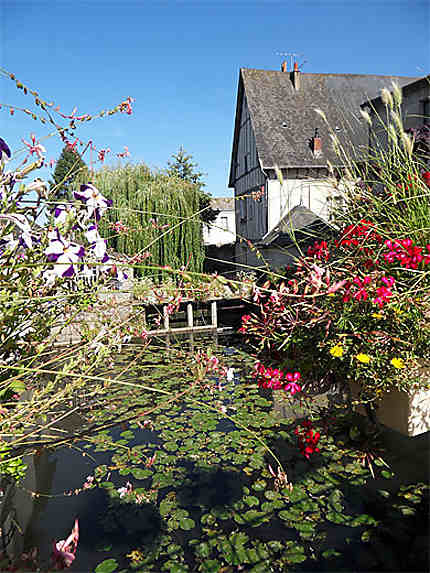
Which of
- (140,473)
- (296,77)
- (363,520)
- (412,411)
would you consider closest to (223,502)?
(140,473)

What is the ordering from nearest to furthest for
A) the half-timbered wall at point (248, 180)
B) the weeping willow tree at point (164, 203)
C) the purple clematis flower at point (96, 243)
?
the purple clematis flower at point (96, 243)
the weeping willow tree at point (164, 203)
the half-timbered wall at point (248, 180)

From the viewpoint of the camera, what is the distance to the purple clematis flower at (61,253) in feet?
2.26

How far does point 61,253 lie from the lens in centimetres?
70

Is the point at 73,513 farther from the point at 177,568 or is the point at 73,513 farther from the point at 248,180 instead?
the point at 248,180

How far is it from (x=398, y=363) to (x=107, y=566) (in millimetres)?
1831

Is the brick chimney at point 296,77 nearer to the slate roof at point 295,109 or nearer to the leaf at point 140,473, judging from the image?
the slate roof at point 295,109

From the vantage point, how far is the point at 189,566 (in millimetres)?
1926

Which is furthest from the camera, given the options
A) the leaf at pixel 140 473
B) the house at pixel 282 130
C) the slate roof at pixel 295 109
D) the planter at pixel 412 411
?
the slate roof at pixel 295 109

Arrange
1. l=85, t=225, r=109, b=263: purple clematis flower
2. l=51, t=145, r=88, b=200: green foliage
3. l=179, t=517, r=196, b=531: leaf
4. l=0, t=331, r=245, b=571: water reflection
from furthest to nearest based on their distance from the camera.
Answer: l=179, t=517, r=196, b=531: leaf < l=0, t=331, r=245, b=571: water reflection < l=51, t=145, r=88, b=200: green foliage < l=85, t=225, r=109, b=263: purple clematis flower

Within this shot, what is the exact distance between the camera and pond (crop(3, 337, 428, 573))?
194cm

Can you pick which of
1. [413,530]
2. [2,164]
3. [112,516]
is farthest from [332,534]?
[2,164]

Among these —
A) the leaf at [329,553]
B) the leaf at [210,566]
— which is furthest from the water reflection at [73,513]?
the leaf at [329,553]

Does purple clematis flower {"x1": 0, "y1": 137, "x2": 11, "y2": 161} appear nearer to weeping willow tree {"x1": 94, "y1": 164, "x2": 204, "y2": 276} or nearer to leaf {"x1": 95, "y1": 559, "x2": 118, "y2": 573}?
leaf {"x1": 95, "y1": 559, "x2": 118, "y2": 573}

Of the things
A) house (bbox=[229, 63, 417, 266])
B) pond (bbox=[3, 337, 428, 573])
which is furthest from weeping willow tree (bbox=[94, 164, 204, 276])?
pond (bbox=[3, 337, 428, 573])
